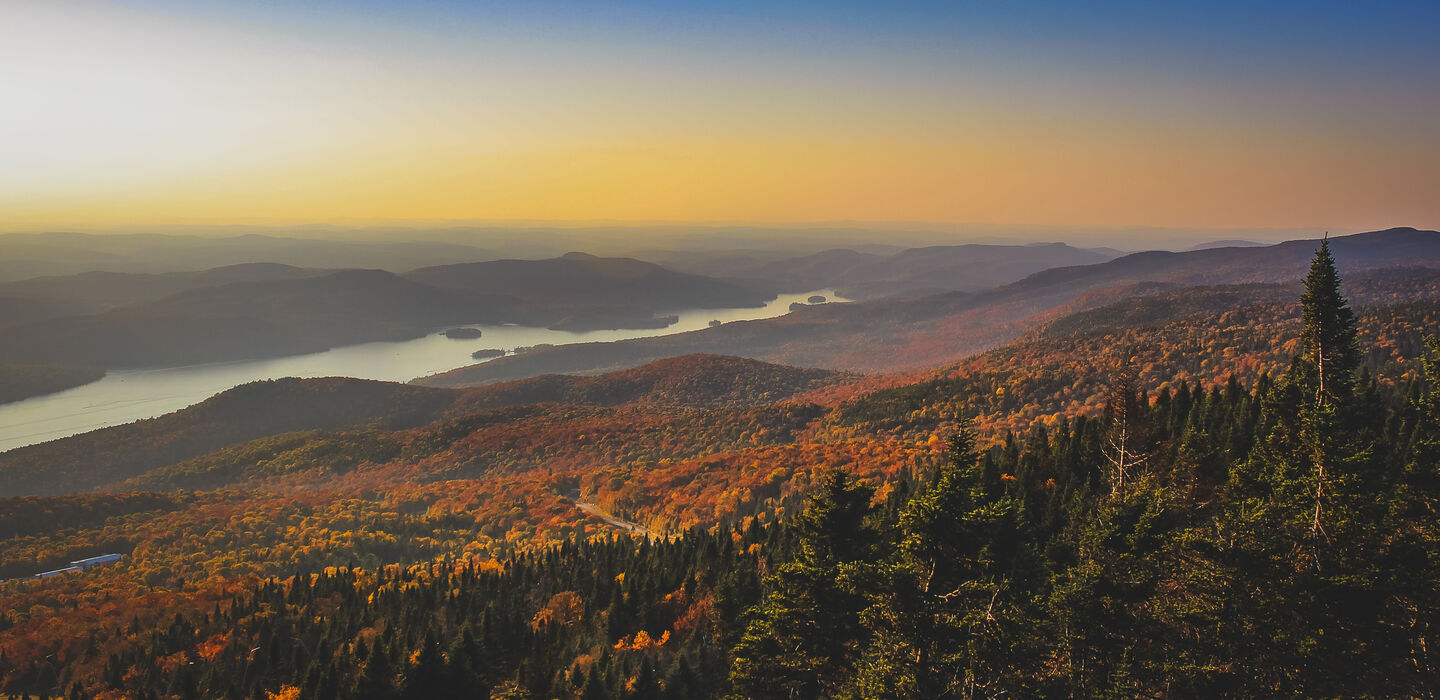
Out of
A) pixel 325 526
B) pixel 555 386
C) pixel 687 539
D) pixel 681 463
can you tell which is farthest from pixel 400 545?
pixel 555 386

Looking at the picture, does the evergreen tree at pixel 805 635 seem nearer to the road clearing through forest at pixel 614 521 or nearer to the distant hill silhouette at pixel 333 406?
the road clearing through forest at pixel 614 521

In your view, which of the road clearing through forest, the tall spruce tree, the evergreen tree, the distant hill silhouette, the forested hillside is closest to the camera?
the tall spruce tree

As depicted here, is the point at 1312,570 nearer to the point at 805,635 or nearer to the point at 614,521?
the point at 805,635

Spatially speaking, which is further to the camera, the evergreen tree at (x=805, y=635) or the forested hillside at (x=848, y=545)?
the evergreen tree at (x=805, y=635)

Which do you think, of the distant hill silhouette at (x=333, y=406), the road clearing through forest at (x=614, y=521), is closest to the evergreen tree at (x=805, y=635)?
the road clearing through forest at (x=614, y=521)

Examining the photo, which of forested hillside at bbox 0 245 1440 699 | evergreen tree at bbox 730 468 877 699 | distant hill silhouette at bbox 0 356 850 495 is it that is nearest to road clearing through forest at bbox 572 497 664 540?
forested hillside at bbox 0 245 1440 699

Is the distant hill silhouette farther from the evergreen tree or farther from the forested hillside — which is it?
the evergreen tree

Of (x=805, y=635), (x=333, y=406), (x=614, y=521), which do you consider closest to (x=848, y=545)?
(x=805, y=635)

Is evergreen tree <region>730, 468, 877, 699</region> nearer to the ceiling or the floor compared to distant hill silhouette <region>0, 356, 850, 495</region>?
nearer to the ceiling
